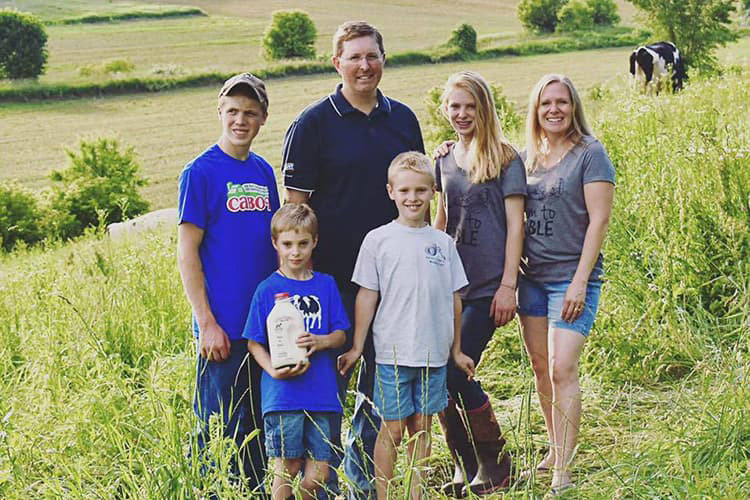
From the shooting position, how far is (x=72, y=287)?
591 cm

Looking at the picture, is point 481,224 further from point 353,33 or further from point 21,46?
point 21,46

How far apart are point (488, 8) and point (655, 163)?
61.2m

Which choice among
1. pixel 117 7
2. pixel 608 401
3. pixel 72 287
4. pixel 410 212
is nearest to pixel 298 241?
pixel 410 212

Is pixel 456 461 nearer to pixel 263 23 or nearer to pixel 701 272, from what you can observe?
pixel 701 272

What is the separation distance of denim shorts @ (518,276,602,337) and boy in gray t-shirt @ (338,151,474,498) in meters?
0.40

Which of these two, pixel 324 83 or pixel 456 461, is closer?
pixel 456 461

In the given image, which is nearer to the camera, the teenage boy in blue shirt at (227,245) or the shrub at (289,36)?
the teenage boy in blue shirt at (227,245)

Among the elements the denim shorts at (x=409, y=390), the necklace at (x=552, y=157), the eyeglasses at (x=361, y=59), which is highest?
the eyeglasses at (x=361, y=59)

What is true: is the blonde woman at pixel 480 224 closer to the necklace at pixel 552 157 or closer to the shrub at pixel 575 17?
the necklace at pixel 552 157

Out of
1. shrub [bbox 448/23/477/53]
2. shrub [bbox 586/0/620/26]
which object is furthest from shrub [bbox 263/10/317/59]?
shrub [bbox 586/0/620/26]

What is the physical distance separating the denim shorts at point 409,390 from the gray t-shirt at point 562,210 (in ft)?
2.21

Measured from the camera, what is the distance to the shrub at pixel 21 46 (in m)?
41.4

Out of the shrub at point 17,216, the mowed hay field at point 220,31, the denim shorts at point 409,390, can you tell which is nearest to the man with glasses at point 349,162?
the denim shorts at point 409,390

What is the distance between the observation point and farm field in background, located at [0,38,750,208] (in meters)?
24.0
